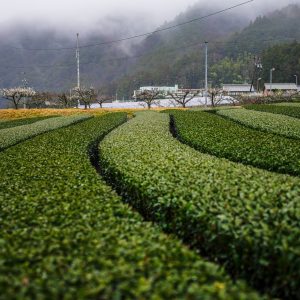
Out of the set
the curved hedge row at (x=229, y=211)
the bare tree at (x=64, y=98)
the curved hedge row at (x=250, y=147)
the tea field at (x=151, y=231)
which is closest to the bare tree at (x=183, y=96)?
the bare tree at (x=64, y=98)

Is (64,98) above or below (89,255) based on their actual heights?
above

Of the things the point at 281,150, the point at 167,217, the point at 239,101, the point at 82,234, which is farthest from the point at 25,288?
the point at 239,101

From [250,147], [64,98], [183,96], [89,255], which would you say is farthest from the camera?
[183,96]

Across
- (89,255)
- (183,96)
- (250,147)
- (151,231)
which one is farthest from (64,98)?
(89,255)

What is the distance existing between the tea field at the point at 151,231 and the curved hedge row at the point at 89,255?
14mm

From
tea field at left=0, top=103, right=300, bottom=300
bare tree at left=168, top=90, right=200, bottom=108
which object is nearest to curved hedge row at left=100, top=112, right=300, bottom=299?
tea field at left=0, top=103, right=300, bottom=300

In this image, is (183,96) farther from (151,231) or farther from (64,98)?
(151,231)

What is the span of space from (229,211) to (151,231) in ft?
4.22

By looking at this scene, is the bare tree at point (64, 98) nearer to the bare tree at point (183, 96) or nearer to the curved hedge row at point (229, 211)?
the bare tree at point (183, 96)

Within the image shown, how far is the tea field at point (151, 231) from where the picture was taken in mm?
4070

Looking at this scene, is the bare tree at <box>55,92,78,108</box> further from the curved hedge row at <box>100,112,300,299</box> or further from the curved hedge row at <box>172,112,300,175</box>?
the curved hedge row at <box>100,112,300,299</box>

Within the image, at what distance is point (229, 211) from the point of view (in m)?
6.01

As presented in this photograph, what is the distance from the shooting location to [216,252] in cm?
609

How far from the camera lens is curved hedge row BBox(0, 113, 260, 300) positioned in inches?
153
